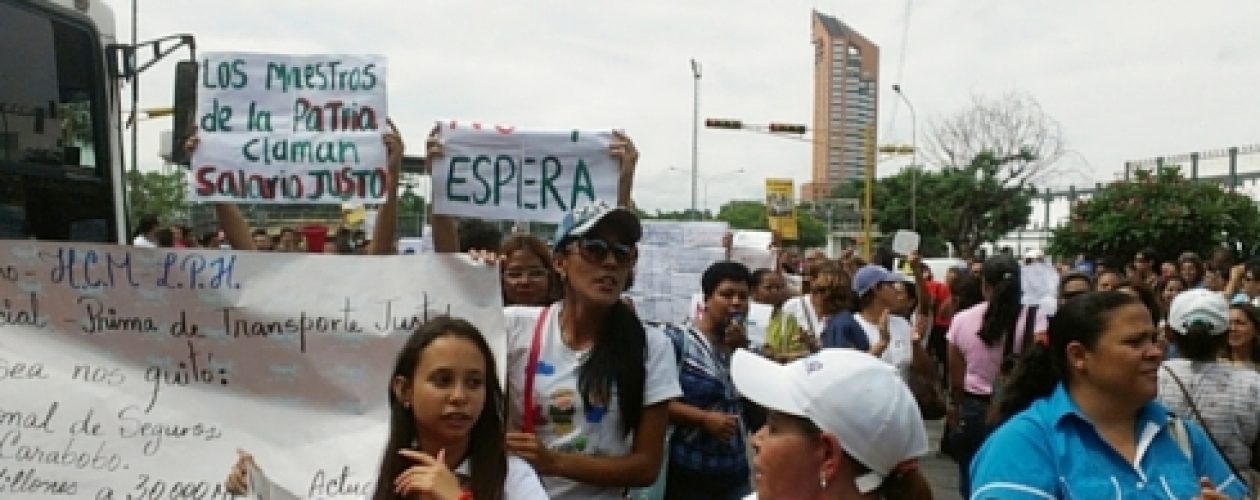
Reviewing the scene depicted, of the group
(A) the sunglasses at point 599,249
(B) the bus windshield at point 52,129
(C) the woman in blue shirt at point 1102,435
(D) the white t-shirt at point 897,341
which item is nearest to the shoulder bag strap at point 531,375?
(A) the sunglasses at point 599,249

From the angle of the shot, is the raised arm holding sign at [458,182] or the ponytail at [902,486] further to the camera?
the raised arm holding sign at [458,182]

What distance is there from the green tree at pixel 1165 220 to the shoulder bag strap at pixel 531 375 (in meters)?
22.9

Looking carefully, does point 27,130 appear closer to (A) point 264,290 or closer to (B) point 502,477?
(A) point 264,290

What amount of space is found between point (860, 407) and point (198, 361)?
234 cm

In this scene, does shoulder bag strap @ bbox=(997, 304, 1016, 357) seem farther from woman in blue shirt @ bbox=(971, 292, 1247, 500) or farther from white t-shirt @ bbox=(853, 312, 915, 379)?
woman in blue shirt @ bbox=(971, 292, 1247, 500)

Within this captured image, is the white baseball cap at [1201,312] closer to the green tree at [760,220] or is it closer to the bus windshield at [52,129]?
the bus windshield at [52,129]

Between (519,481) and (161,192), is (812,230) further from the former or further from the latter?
(519,481)

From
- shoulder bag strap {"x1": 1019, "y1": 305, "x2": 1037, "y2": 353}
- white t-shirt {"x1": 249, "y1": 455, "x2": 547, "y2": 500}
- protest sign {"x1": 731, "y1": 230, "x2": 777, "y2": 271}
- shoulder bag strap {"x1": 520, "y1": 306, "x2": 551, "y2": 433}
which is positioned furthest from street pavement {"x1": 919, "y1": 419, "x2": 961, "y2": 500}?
white t-shirt {"x1": 249, "y1": 455, "x2": 547, "y2": 500}

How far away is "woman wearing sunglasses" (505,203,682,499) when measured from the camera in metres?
3.21

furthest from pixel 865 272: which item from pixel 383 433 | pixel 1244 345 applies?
pixel 383 433

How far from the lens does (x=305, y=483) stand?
11.9 feet

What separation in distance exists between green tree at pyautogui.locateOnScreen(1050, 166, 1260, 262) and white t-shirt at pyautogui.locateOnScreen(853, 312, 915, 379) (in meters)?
18.4

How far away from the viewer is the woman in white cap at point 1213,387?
468 centimetres

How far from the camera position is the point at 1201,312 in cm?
478
